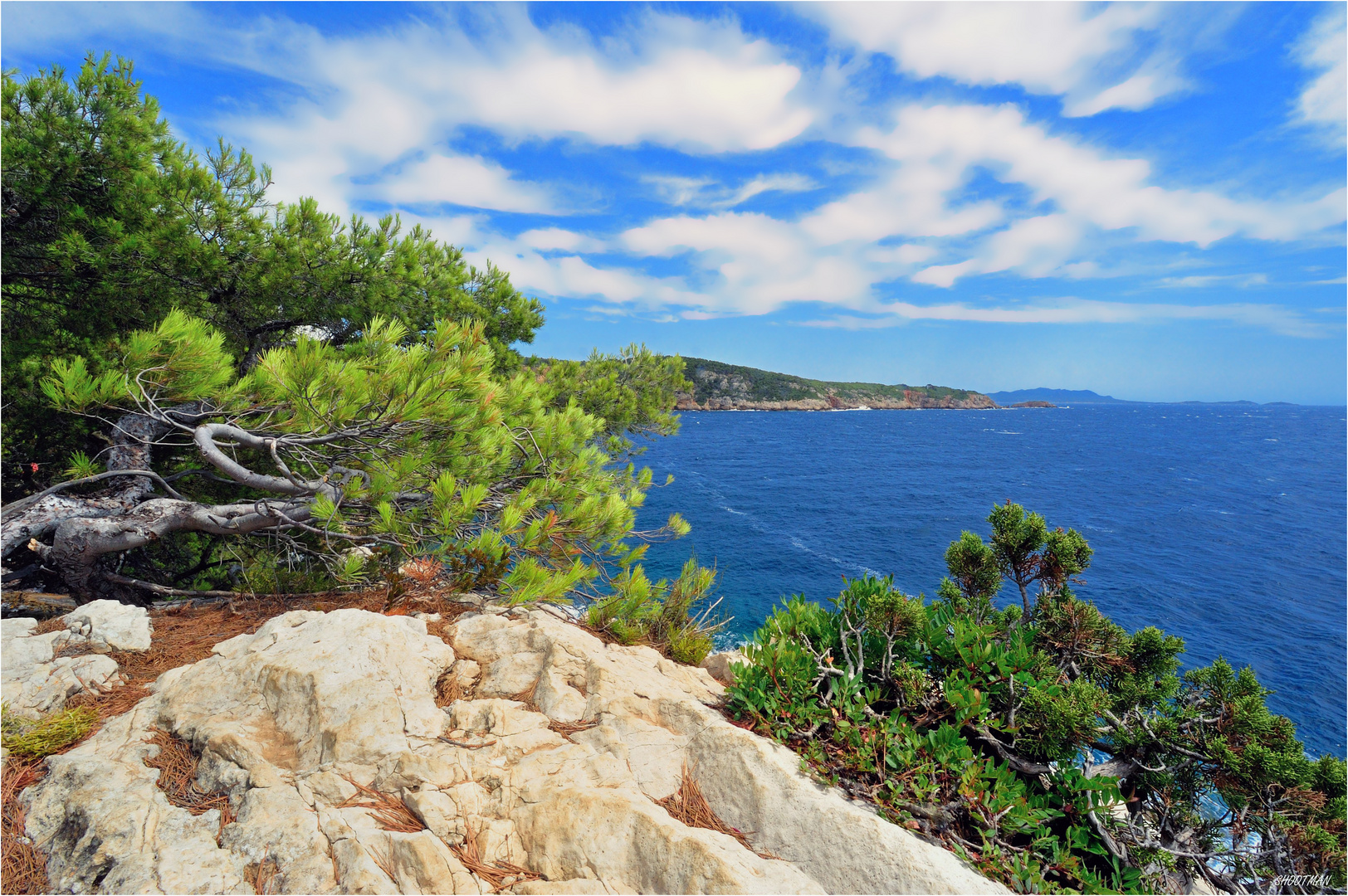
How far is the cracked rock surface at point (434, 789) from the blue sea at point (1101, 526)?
8.15 m

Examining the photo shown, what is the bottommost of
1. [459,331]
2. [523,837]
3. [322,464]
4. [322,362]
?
[523,837]

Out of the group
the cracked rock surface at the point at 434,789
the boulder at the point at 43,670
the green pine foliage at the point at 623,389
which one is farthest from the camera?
the green pine foliage at the point at 623,389

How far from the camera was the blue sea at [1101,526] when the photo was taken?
19.0 m

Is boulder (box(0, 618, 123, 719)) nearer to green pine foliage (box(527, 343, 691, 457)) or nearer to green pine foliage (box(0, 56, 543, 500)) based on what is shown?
green pine foliage (box(0, 56, 543, 500))

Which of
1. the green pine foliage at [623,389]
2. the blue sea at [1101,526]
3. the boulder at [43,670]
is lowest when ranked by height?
the blue sea at [1101,526]

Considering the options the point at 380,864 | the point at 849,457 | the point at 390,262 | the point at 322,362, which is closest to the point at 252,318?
the point at 390,262

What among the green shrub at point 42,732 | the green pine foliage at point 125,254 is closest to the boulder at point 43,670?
the green shrub at point 42,732

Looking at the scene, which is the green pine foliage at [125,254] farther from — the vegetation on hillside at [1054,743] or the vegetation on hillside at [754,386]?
the vegetation on hillside at [754,386]

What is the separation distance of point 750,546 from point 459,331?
78.2ft

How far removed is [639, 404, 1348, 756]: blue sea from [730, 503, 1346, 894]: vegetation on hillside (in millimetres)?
6109

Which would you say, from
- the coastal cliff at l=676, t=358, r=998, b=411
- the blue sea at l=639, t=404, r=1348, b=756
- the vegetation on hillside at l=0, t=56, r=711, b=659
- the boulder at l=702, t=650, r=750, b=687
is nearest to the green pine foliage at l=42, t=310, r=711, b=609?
the vegetation on hillside at l=0, t=56, r=711, b=659

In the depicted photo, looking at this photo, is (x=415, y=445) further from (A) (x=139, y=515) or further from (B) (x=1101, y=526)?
(B) (x=1101, y=526)

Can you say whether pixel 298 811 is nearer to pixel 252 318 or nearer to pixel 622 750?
pixel 622 750

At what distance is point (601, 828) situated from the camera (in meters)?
2.71
